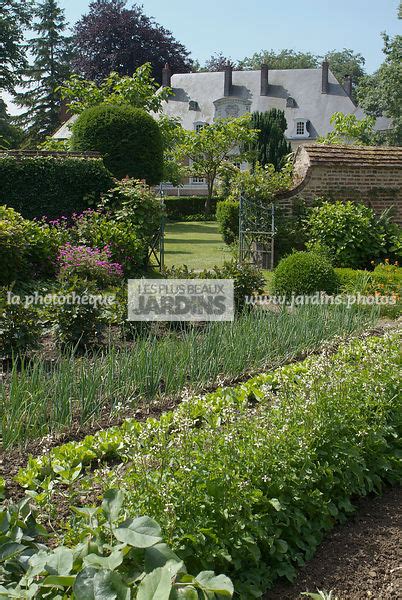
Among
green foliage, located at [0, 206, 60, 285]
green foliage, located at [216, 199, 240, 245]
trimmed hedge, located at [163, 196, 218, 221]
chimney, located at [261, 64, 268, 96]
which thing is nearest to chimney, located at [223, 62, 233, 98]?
chimney, located at [261, 64, 268, 96]

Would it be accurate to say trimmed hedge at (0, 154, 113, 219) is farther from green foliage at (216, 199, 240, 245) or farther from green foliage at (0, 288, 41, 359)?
green foliage at (0, 288, 41, 359)

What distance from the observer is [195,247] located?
1705 cm

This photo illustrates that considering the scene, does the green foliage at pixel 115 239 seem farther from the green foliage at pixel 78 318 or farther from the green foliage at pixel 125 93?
the green foliage at pixel 125 93

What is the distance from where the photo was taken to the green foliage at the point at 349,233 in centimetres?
1155

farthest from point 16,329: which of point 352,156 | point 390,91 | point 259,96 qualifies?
point 259,96

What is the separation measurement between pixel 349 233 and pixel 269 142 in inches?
774

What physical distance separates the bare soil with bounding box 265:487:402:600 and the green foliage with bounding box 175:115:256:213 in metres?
25.2

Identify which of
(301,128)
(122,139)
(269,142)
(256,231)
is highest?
(301,128)

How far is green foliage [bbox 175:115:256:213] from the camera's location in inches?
1086

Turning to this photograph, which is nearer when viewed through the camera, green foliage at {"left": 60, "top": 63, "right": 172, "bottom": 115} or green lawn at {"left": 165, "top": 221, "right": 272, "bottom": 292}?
green lawn at {"left": 165, "top": 221, "right": 272, "bottom": 292}

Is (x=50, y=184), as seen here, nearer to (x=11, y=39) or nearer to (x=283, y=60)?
(x=11, y=39)

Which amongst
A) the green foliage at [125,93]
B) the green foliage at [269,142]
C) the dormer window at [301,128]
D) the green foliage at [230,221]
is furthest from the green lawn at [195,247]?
the dormer window at [301,128]

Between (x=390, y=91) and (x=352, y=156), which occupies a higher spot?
(x=390, y=91)

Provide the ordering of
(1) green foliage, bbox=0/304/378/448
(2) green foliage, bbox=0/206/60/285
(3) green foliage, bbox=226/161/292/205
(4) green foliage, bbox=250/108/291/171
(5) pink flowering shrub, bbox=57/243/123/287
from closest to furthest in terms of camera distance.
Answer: (1) green foliage, bbox=0/304/378/448 → (5) pink flowering shrub, bbox=57/243/123/287 → (2) green foliage, bbox=0/206/60/285 → (3) green foliage, bbox=226/161/292/205 → (4) green foliage, bbox=250/108/291/171
